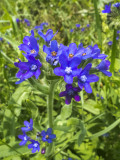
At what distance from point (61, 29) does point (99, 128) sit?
9.54 ft

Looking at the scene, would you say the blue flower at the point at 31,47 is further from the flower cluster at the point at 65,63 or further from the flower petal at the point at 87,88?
the flower petal at the point at 87,88

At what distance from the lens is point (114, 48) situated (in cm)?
265

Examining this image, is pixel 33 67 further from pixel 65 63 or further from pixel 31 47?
pixel 65 63

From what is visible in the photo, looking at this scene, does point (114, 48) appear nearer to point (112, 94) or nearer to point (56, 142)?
point (112, 94)

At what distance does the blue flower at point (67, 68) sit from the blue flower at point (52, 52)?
0.33 feet

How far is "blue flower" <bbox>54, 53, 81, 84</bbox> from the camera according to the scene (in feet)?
5.72

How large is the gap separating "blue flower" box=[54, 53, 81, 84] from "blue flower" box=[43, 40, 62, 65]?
Answer: 0.33ft

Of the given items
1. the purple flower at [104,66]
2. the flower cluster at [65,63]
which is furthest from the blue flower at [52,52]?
the purple flower at [104,66]

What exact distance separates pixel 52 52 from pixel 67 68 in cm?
26

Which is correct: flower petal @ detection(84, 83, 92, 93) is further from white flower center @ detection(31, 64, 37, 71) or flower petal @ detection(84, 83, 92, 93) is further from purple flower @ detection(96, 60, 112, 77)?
white flower center @ detection(31, 64, 37, 71)

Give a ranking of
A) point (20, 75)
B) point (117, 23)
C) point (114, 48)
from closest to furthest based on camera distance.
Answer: point (20, 75)
point (114, 48)
point (117, 23)

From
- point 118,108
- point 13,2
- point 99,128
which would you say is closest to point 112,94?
point 118,108

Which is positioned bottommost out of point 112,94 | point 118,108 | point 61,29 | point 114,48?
point 118,108

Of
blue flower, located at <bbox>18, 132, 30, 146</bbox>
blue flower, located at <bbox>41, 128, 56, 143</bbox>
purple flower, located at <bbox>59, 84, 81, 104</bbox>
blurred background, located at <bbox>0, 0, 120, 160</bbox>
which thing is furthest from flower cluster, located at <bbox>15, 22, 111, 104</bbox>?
blue flower, located at <bbox>18, 132, 30, 146</bbox>
